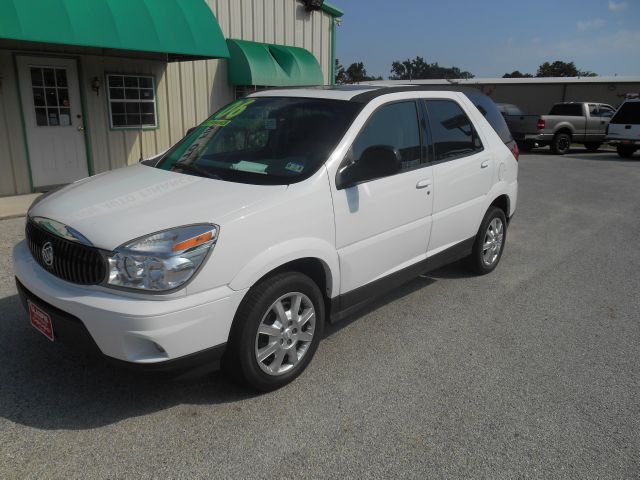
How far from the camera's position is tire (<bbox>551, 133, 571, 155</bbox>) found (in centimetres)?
1931

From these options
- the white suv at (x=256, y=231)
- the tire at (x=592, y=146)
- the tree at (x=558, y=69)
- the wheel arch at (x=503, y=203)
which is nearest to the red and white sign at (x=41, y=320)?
the white suv at (x=256, y=231)

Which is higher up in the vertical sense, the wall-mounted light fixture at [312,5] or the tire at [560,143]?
the wall-mounted light fixture at [312,5]

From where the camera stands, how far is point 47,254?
9.81 ft

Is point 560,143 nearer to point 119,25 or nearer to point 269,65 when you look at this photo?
point 269,65

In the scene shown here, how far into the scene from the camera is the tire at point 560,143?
19.3 metres

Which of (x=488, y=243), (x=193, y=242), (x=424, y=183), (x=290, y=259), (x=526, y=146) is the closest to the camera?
(x=193, y=242)

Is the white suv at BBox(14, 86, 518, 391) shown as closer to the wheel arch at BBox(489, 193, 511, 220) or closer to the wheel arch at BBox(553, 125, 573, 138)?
the wheel arch at BBox(489, 193, 511, 220)

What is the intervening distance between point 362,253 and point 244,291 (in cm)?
106

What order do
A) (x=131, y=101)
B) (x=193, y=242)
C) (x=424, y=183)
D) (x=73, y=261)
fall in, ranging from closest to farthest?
(x=193, y=242) < (x=73, y=261) < (x=424, y=183) < (x=131, y=101)

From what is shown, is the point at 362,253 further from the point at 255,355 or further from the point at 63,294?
the point at 63,294

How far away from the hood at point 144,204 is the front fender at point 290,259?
29cm

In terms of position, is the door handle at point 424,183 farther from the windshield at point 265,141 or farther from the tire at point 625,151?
the tire at point 625,151

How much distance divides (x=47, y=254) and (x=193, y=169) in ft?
3.64

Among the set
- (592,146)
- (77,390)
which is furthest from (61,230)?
(592,146)
